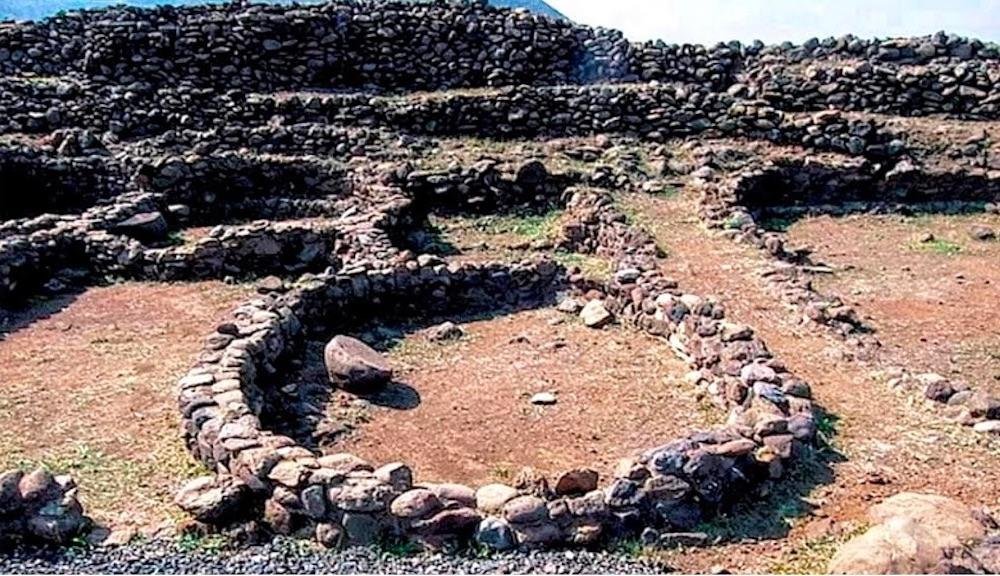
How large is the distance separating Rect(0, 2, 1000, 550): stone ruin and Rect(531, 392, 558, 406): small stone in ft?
4.46

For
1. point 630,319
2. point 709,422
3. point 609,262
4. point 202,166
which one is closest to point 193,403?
point 709,422

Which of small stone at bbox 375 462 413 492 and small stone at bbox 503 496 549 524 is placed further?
small stone at bbox 375 462 413 492

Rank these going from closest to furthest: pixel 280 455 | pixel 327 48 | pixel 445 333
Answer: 1. pixel 280 455
2. pixel 445 333
3. pixel 327 48

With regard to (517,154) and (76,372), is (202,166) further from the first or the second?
(76,372)

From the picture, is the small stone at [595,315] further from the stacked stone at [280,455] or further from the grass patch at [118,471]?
the grass patch at [118,471]

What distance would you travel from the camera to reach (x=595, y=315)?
11641 mm

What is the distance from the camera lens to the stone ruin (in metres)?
6.71

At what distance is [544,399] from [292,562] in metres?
3.68

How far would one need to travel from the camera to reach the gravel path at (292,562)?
6.06 metres

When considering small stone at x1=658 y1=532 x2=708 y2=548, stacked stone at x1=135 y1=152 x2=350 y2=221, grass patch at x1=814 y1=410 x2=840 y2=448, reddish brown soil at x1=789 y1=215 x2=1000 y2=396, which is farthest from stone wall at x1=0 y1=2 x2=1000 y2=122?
small stone at x1=658 y1=532 x2=708 y2=548

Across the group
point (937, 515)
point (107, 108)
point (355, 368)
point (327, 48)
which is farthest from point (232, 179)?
point (937, 515)

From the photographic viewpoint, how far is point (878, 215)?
16.9m

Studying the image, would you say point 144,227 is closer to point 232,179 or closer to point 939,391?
point 232,179

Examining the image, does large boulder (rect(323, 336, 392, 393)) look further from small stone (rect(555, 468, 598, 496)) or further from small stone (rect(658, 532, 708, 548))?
small stone (rect(658, 532, 708, 548))
